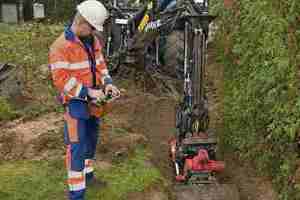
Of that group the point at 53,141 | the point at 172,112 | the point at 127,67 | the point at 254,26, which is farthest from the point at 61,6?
the point at 254,26

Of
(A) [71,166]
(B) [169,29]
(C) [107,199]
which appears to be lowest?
(C) [107,199]

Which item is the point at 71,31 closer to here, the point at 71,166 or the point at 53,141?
the point at 71,166

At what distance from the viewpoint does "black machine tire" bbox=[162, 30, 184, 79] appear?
320 inches

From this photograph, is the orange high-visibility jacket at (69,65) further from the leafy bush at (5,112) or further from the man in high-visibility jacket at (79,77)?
the leafy bush at (5,112)

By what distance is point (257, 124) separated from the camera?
5430 millimetres

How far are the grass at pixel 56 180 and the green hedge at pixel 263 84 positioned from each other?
1062 millimetres

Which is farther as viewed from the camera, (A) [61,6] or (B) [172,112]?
(A) [61,6]

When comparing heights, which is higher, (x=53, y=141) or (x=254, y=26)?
→ (x=254, y=26)

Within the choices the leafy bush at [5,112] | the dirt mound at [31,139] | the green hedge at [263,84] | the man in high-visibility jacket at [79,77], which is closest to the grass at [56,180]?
the dirt mound at [31,139]

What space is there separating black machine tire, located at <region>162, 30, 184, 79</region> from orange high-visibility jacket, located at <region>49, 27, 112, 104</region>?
3.54 metres

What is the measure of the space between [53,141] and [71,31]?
2135mm

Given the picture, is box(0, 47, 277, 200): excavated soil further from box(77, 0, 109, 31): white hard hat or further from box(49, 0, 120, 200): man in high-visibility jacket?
box(77, 0, 109, 31): white hard hat

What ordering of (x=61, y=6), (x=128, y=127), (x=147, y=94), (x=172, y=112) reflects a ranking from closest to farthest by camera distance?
(x=128, y=127) < (x=172, y=112) < (x=147, y=94) < (x=61, y=6)

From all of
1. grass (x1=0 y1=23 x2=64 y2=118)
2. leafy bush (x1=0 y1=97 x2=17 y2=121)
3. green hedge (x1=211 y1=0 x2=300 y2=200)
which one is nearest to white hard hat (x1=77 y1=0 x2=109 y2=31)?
green hedge (x1=211 y1=0 x2=300 y2=200)
